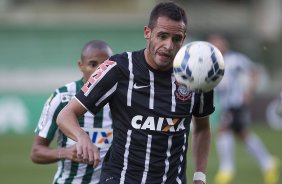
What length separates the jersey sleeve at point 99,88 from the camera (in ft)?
18.5

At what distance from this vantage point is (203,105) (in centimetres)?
593

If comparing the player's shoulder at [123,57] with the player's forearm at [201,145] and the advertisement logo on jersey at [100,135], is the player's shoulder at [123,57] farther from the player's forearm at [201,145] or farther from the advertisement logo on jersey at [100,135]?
the advertisement logo on jersey at [100,135]

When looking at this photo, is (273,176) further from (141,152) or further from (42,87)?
(42,87)

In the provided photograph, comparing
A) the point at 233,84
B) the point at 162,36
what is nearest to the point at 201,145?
the point at 162,36

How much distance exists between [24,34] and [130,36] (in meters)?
4.09

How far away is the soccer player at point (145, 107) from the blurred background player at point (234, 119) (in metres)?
8.44

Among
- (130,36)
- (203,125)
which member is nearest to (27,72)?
(130,36)

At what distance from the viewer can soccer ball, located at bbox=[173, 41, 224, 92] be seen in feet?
16.8

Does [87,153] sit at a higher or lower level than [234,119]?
lower

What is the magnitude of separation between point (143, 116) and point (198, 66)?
83 centimetres

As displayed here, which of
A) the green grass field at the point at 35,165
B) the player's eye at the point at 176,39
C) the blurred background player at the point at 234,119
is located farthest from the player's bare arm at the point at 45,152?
the blurred background player at the point at 234,119

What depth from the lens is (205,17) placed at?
107 feet

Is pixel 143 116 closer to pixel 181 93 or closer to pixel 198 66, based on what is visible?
pixel 181 93

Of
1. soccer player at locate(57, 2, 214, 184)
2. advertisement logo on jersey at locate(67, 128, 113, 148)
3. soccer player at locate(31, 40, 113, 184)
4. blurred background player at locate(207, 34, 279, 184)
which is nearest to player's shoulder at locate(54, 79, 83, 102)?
soccer player at locate(31, 40, 113, 184)
